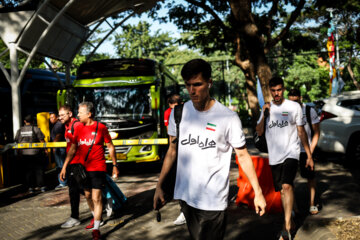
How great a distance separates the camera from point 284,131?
472 cm

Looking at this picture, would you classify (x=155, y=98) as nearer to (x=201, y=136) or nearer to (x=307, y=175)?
(x=307, y=175)

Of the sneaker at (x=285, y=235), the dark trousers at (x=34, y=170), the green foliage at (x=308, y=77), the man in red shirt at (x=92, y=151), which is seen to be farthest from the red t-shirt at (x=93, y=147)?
the green foliage at (x=308, y=77)

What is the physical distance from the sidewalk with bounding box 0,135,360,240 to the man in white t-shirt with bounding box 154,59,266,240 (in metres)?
2.01

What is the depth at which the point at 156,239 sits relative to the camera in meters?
5.00

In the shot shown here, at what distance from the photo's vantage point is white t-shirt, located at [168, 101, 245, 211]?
2822mm

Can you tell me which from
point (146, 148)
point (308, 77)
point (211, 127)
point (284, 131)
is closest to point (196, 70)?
point (211, 127)

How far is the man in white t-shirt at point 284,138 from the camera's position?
466 centimetres

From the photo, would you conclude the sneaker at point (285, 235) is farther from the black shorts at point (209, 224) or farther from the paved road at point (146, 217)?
the black shorts at point (209, 224)

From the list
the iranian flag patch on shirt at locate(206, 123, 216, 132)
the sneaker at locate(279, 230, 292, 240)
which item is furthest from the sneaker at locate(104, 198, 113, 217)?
Result: the iranian flag patch on shirt at locate(206, 123, 216, 132)

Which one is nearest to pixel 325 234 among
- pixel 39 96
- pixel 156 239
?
pixel 156 239

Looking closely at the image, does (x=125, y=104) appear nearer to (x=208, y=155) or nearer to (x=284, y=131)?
(x=284, y=131)

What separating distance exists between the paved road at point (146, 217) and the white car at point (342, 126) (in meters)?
1.06

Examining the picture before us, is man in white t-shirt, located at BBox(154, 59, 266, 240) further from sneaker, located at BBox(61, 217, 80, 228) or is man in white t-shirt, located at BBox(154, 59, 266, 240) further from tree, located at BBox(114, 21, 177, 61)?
tree, located at BBox(114, 21, 177, 61)

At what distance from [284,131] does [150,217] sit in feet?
8.95
